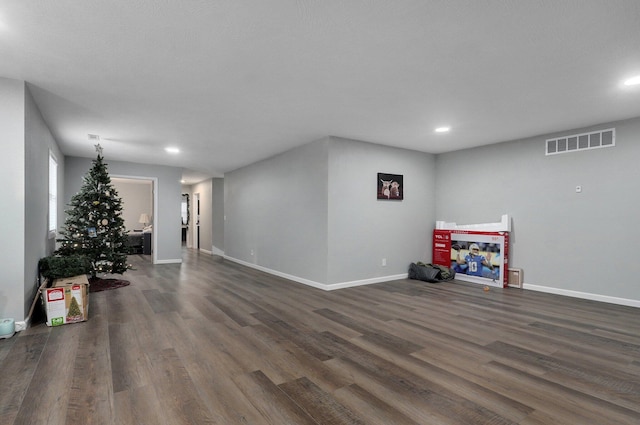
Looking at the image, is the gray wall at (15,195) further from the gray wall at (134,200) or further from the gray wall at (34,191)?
the gray wall at (134,200)

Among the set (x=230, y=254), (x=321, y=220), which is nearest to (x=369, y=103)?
(x=321, y=220)

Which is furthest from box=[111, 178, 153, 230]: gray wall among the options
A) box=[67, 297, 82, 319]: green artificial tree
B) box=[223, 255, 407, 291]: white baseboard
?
box=[67, 297, 82, 319]: green artificial tree

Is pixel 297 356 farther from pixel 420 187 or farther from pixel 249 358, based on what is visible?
pixel 420 187

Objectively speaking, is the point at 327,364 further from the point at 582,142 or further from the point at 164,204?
the point at 164,204

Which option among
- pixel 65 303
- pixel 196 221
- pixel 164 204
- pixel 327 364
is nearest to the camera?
pixel 327 364

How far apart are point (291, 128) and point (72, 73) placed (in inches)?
101

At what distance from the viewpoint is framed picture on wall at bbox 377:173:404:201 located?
5785 millimetres

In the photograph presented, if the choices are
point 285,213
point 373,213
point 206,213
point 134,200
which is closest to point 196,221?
point 206,213

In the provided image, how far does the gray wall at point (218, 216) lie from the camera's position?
9.56 meters

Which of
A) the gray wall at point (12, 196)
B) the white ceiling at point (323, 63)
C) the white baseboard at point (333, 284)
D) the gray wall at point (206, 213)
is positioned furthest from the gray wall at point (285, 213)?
the gray wall at point (12, 196)

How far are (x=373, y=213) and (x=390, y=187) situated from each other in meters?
0.62

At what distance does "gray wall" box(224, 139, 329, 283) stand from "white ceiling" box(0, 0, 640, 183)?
3.46 feet

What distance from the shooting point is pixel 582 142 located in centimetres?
470

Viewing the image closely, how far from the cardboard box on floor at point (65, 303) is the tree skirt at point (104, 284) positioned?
1627mm
